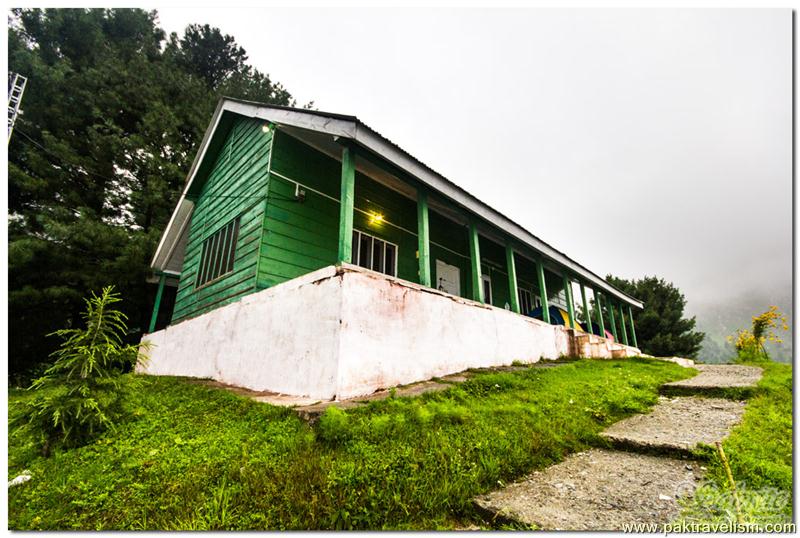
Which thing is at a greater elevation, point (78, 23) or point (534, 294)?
point (78, 23)

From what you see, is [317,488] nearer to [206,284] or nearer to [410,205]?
[206,284]

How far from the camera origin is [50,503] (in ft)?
7.28

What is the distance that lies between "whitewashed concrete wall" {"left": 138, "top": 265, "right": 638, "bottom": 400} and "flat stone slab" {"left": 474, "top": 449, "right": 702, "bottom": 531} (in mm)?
2197

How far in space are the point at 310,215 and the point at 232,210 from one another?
2.44 meters

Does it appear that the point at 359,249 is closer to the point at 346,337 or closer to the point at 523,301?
the point at 346,337

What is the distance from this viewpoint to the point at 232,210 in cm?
878

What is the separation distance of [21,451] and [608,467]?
16.4 feet

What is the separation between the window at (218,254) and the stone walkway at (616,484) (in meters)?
7.70

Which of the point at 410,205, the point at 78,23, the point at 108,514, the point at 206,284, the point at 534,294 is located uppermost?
the point at 78,23

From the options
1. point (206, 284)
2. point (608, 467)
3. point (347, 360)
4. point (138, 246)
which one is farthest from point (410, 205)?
point (138, 246)

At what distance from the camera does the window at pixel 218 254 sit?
27.3 feet

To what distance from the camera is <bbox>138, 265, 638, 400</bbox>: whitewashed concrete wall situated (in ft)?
13.7

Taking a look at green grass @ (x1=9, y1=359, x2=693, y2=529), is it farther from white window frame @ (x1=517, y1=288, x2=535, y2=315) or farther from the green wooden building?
white window frame @ (x1=517, y1=288, x2=535, y2=315)

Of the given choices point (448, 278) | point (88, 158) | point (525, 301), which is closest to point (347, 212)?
point (448, 278)
